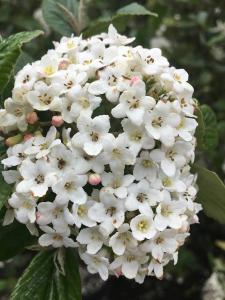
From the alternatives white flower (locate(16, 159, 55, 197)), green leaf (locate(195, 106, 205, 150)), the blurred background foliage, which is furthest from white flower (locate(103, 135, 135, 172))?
the blurred background foliage

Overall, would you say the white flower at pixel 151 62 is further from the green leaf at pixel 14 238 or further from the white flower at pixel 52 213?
the green leaf at pixel 14 238

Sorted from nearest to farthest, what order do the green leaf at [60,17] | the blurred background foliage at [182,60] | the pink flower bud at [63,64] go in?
the pink flower bud at [63,64]
the green leaf at [60,17]
the blurred background foliage at [182,60]

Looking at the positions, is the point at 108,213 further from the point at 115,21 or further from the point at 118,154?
the point at 115,21

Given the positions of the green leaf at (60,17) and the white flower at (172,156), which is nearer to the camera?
the white flower at (172,156)

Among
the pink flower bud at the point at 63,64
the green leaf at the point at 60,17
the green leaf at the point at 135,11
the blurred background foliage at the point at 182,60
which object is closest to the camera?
the pink flower bud at the point at 63,64

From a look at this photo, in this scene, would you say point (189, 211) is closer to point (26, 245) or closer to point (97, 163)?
point (97, 163)

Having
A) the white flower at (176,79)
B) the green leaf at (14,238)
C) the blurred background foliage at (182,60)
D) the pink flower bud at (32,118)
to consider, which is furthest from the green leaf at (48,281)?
the blurred background foliage at (182,60)
